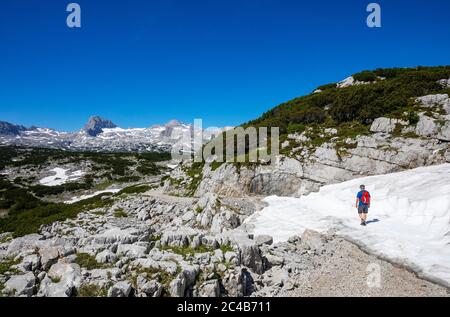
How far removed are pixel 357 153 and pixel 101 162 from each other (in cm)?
10039

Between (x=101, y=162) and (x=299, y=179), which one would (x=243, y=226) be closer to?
(x=299, y=179)

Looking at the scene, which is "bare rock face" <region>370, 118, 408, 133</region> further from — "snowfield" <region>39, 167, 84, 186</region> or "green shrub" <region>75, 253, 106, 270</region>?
"snowfield" <region>39, 167, 84, 186</region>

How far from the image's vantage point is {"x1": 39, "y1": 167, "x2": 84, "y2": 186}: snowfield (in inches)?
3482

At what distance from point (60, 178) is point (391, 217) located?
319 feet

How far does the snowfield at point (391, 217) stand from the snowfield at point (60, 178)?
81.2 metres

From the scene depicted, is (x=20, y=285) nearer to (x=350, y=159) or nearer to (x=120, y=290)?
(x=120, y=290)

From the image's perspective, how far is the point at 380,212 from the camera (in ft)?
64.5

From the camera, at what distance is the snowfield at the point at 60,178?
88450 millimetres

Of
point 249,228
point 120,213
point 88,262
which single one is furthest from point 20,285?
point 120,213

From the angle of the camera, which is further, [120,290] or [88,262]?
[88,262]

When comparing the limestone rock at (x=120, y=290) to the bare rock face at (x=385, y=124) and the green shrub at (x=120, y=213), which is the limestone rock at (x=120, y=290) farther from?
the bare rock face at (x=385, y=124)

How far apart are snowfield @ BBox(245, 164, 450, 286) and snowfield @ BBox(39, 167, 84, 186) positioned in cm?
8118

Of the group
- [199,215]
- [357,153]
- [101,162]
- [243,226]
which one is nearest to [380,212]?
[243,226]

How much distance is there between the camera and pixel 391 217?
1855 centimetres
